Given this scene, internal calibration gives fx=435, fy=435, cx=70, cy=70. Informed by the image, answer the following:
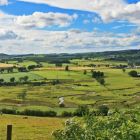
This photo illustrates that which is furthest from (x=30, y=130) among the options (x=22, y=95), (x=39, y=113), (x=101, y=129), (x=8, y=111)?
(x=22, y=95)

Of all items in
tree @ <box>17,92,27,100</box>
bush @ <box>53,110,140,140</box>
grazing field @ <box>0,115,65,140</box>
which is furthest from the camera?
tree @ <box>17,92,27,100</box>

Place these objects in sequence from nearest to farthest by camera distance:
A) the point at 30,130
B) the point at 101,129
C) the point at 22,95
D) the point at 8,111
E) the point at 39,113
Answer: the point at 101,129 → the point at 30,130 → the point at 39,113 → the point at 8,111 → the point at 22,95

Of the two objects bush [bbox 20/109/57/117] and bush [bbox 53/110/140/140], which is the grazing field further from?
bush [bbox 53/110/140/140]

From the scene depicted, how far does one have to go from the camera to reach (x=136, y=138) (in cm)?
1694

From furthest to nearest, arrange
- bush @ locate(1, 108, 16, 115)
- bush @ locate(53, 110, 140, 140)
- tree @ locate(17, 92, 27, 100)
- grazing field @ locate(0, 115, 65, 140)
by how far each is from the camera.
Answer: tree @ locate(17, 92, 27, 100) < bush @ locate(1, 108, 16, 115) < grazing field @ locate(0, 115, 65, 140) < bush @ locate(53, 110, 140, 140)

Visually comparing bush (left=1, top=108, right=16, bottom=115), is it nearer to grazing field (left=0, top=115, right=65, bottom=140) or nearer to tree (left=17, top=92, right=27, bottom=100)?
grazing field (left=0, top=115, right=65, bottom=140)

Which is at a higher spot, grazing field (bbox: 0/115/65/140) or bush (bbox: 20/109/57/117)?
grazing field (bbox: 0/115/65/140)

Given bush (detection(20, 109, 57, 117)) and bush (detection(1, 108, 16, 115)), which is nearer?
bush (detection(20, 109, 57, 117))

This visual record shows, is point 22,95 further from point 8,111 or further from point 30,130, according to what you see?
point 30,130

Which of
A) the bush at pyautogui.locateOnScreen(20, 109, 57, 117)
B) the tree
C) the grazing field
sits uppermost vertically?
the grazing field

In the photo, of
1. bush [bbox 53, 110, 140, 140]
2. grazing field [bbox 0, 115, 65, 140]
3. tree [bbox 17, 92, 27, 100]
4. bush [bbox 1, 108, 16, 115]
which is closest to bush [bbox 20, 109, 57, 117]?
bush [bbox 1, 108, 16, 115]

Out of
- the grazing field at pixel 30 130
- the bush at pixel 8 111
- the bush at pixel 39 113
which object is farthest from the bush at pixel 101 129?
the bush at pixel 8 111

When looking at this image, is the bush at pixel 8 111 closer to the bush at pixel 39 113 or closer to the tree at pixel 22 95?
the bush at pixel 39 113

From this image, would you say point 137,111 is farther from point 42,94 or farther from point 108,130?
point 42,94
